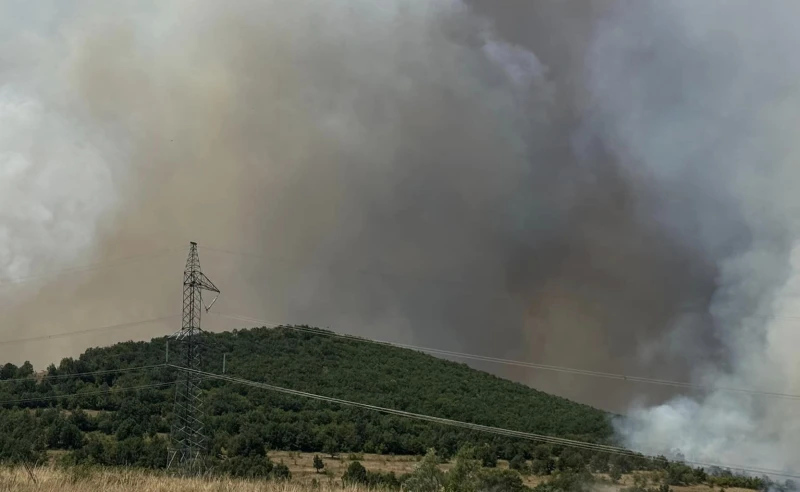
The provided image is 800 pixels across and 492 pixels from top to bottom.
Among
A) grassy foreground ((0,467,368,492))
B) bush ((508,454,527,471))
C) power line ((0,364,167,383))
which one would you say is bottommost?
bush ((508,454,527,471))

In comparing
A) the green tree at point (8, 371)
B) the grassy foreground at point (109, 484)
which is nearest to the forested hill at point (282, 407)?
the green tree at point (8, 371)

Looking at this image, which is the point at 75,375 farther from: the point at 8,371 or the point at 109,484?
the point at 109,484

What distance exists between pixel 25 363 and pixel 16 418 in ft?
183

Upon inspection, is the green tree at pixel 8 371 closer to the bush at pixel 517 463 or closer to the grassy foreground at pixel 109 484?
the bush at pixel 517 463

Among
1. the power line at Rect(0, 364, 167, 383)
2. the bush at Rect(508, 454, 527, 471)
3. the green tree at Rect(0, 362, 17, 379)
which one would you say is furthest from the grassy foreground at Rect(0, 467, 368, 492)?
the green tree at Rect(0, 362, 17, 379)

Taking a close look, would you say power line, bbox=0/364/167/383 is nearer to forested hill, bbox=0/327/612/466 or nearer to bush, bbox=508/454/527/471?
forested hill, bbox=0/327/612/466

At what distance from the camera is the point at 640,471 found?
328ft

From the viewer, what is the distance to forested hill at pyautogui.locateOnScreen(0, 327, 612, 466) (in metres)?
117

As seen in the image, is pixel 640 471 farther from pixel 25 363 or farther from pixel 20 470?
pixel 25 363

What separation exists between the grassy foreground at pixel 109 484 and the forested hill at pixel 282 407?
6723cm

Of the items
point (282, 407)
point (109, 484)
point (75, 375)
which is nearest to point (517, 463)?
point (282, 407)

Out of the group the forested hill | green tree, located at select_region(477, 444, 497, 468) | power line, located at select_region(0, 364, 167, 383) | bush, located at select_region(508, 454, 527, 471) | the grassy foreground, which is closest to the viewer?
the grassy foreground

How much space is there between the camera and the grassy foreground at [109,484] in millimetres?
21562

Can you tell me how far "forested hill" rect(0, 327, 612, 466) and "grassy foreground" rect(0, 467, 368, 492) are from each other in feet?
221
